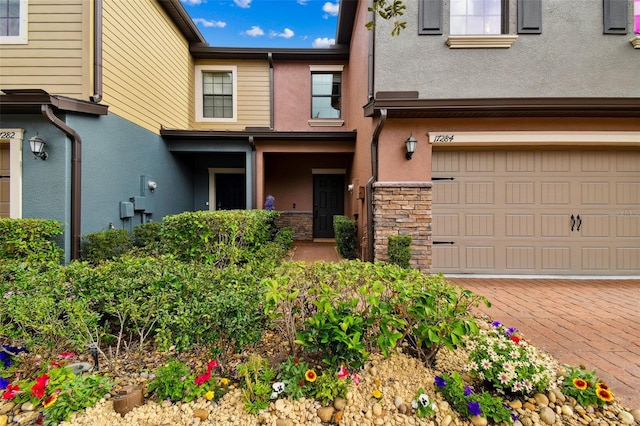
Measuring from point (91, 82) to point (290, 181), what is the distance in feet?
19.6

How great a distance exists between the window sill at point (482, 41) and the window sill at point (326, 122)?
4891mm

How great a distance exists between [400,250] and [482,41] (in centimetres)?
384

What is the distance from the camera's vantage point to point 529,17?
191 inches

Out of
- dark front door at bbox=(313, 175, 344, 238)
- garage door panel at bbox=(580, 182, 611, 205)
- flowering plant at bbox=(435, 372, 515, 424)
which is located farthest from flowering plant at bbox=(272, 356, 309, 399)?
dark front door at bbox=(313, 175, 344, 238)

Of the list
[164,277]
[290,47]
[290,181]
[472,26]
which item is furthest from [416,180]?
[290,47]

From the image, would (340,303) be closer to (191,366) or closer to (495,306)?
(191,366)

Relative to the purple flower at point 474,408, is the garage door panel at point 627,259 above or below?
above

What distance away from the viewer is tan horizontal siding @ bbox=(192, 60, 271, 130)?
9445mm

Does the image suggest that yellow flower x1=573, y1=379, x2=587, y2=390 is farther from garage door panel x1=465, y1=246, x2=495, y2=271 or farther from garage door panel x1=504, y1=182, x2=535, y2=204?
garage door panel x1=504, y1=182, x2=535, y2=204

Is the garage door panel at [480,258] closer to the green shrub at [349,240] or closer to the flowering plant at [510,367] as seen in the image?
the green shrub at [349,240]

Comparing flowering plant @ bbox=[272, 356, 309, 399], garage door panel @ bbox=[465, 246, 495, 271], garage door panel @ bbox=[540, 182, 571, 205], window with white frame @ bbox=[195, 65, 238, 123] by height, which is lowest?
flowering plant @ bbox=[272, 356, 309, 399]

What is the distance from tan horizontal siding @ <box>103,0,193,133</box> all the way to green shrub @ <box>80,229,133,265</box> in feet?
8.34

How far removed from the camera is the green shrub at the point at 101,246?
4.95 metres

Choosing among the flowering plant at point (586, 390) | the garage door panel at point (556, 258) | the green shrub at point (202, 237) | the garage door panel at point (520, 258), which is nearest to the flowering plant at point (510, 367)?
the flowering plant at point (586, 390)
